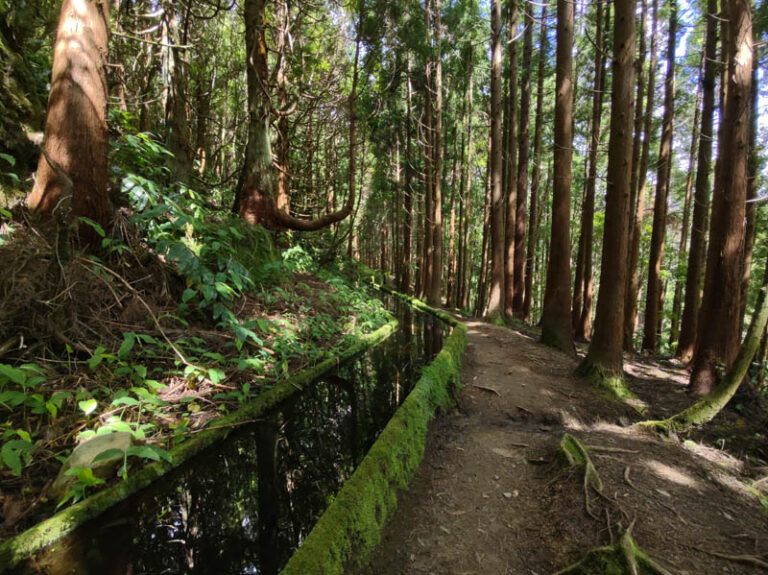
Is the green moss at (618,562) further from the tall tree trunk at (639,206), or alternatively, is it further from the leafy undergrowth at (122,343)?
the tall tree trunk at (639,206)

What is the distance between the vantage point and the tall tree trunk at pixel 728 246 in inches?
223

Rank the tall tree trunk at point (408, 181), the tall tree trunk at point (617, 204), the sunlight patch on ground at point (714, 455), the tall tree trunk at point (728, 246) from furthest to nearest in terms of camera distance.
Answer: the tall tree trunk at point (408, 181), the tall tree trunk at point (728, 246), the tall tree trunk at point (617, 204), the sunlight patch on ground at point (714, 455)

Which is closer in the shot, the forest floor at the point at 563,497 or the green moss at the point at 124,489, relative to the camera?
the green moss at the point at 124,489

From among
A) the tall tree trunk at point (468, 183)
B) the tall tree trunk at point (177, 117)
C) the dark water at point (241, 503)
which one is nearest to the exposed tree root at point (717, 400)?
the dark water at point (241, 503)

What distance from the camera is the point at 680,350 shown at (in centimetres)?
971

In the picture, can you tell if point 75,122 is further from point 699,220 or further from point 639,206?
point 639,206

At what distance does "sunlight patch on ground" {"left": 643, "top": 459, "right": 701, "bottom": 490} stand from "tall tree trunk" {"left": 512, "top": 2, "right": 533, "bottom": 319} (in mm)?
11419

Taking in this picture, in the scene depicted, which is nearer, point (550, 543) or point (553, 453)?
point (550, 543)

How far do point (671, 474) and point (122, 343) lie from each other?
18.0ft

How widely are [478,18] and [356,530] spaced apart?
1826 centimetres

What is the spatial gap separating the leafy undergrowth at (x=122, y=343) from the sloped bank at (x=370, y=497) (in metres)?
1.61

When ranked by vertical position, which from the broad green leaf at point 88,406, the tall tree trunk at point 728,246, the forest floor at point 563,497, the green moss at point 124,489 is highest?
the tall tree trunk at point 728,246

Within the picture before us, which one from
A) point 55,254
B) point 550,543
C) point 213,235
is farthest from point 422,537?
point 213,235

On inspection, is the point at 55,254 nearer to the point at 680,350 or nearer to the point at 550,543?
the point at 550,543
